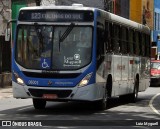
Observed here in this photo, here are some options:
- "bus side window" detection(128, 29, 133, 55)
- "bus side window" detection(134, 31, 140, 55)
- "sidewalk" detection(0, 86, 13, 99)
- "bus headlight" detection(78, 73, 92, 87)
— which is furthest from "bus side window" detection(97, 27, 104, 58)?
"sidewalk" detection(0, 86, 13, 99)

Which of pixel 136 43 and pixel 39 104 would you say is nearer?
pixel 39 104

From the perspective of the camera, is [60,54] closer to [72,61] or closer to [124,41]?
[72,61]

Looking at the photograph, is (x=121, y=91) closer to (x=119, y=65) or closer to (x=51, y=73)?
(x=119, y=65)

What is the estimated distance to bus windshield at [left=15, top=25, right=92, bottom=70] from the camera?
16.5m

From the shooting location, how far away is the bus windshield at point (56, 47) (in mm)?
16516

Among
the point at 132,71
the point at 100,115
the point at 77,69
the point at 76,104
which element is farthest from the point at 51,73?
the point at 132,71

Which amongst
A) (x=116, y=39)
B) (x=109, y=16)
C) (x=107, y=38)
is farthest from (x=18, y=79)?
(x=116, y=39)

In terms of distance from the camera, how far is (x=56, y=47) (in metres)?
16.6

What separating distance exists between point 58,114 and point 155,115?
2.94 m

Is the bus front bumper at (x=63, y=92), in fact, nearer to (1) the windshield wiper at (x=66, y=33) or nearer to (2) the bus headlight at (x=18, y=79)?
(2) the bus headlight at (x=18, y=79)

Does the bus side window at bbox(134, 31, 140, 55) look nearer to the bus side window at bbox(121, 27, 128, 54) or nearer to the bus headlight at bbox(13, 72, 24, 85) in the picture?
the bus side window at bbox(121, 27, 128, 54)

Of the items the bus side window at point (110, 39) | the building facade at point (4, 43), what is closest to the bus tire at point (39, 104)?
the bus side window at point (110, 39)

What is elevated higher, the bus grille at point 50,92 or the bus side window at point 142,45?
the bus side window at point 142,45

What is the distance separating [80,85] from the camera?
16344 mm
